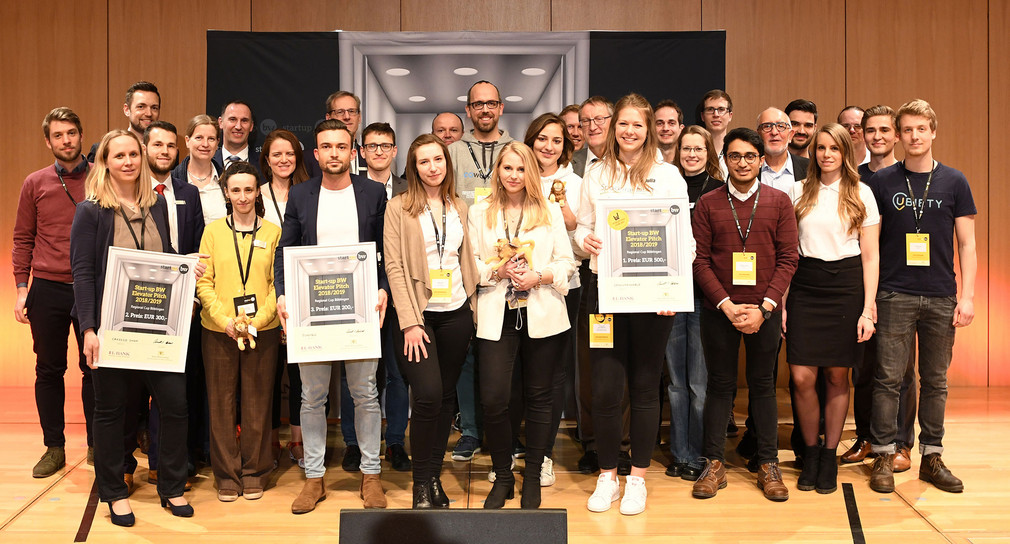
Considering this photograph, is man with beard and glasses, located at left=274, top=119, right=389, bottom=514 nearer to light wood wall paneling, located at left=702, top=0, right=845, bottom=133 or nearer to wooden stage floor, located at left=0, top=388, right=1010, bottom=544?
wooden stage floor, located at left=0, top=388, right=1010, bottom=544

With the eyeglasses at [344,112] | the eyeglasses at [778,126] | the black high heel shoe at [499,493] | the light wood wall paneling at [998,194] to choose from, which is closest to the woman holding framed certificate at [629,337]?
the black high heel shoe at [499,493]

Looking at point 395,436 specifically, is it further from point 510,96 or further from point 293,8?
point 293,8

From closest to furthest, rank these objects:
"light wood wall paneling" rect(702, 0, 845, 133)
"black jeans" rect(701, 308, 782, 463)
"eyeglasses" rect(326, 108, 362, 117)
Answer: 1. "black jeans" rect(701, 308, 782, 463)
2. "eyeglasses" rect(326, 108, 362, 117)
3. "light wood wall paneling" rect(702, 0, 845, 133)

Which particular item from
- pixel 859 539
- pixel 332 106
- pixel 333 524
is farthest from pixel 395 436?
pixel 859 539

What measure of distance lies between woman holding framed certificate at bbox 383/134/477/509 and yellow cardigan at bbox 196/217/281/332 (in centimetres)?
62

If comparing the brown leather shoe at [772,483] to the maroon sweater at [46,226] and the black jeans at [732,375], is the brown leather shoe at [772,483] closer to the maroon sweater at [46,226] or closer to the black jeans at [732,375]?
the black jeans at [732,375]

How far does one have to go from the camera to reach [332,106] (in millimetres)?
4652

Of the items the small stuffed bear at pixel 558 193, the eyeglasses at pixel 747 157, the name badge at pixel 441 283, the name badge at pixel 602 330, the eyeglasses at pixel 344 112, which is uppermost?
the eyeglasses at pixel 344 112

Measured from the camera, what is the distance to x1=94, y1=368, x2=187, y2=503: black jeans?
3.43m

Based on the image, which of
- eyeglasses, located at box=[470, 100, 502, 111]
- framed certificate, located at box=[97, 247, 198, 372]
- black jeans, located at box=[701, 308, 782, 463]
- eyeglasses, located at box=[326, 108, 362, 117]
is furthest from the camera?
eyeglasses, located at box=[326, 108, 362, 117]

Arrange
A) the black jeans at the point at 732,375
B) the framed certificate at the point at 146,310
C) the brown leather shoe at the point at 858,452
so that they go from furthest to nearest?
1. the brown leather shoe at the point at 858,452
2. the black jeans at the point at 732,375
3. the framed certificate at the point at 146,310

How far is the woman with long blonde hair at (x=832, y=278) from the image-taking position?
3.76m

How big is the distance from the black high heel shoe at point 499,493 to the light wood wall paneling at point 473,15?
379 centimetres

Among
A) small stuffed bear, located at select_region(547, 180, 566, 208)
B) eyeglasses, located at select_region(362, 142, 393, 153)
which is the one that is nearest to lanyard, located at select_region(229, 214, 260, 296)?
eyeglasses, located at select_region(362, 142, 393, 153)
